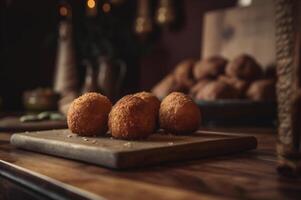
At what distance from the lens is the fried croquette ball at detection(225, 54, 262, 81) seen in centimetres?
171

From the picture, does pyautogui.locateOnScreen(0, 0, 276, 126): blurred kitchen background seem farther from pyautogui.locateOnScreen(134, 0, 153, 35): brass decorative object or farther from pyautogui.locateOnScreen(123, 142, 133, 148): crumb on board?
pyautogui.locateOnScreen(123, 142, 133, 148): crumb on board

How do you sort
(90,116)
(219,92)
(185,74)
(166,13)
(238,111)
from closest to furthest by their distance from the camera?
(90,116) < (238,111) < (219,92) < (185,74) < (166,13)

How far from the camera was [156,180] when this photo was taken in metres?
0.59

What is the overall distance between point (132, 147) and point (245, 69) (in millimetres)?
1097

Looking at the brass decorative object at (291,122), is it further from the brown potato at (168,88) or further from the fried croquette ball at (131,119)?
the brown potato at (168,88)

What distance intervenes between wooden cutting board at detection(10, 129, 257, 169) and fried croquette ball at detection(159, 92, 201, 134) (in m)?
0.02

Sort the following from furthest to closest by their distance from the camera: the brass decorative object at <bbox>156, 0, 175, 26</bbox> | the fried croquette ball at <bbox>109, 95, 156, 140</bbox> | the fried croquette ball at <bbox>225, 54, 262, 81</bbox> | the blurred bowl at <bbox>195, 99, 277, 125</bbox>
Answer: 1. the brass decorative object at <bbox>156, 0, 175, 26</bbox>
2. the fried croquette ball at <bbox>225, 54, 262, 81</bbox>
3. the blurred bowl at <bbox>195, 99, 277, 125</bbox>
4. the fried croquette ball at <bbox>109, 95, 156, 140</bbox>

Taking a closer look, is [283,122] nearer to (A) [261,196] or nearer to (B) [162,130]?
(A) [261,196]

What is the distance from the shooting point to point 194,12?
8.80 feet

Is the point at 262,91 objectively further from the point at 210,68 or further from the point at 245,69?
the point at 210,68

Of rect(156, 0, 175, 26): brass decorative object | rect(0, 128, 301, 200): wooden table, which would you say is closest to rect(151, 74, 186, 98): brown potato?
rect(156, 0, 175, 26): brass decorative object

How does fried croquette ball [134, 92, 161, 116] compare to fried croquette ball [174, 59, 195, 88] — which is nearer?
fried croquette ball [134, 92, 161, 116]

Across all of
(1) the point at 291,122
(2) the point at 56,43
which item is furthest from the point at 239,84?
(2) the point at 56,43

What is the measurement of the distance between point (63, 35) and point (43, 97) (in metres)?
0.69
